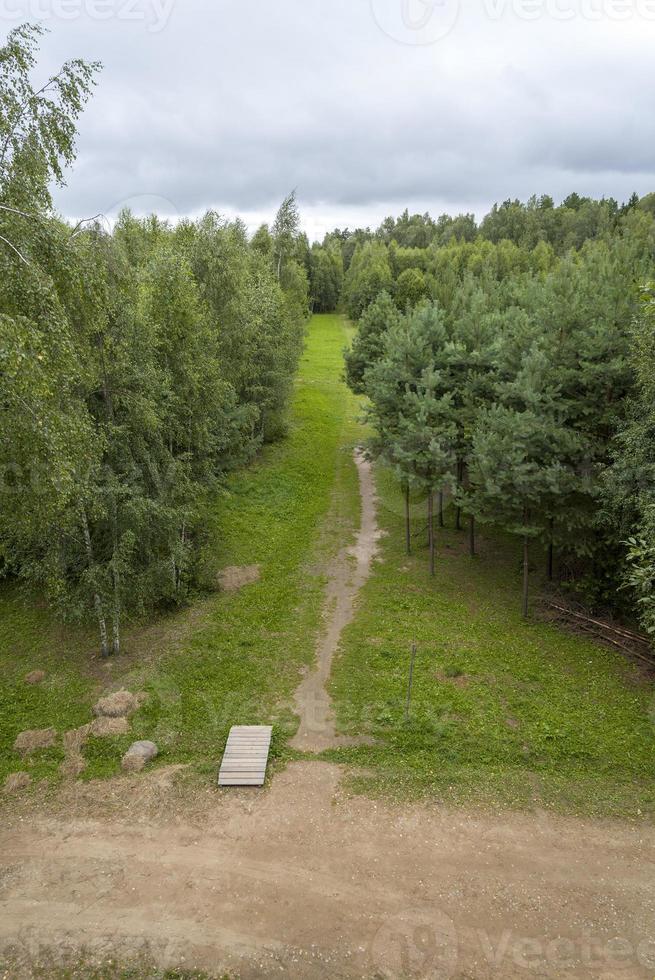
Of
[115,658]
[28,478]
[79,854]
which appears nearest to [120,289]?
[28,478]

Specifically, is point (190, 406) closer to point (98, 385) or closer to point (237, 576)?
point (98, 385)

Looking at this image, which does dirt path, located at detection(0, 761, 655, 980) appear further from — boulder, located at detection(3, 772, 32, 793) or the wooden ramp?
boulder, located at detection(3, 772, 32, 793)

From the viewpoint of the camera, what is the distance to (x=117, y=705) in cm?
1620

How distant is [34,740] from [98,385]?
972 cm

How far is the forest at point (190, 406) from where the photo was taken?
10680 millimetres

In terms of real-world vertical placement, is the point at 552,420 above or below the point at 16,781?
above

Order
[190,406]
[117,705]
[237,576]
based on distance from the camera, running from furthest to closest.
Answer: [237,576], [190,406], [117,705]

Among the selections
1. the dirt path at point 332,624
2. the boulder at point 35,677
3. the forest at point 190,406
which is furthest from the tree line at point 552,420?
the boulder at point 35,677

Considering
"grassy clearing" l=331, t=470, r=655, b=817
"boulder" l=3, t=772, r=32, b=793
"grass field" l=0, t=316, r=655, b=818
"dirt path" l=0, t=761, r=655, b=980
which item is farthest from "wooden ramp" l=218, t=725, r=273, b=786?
"boulder" l=3, t=772, r=32, b=793

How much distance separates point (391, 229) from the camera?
5689 inches

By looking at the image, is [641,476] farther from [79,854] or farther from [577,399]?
[79,854]

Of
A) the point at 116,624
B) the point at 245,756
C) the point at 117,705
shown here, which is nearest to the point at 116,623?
the point at 116,624

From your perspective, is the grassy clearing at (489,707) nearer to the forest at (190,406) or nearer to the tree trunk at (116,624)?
the forest at (190,406)

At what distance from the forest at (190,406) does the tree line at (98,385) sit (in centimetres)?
5
